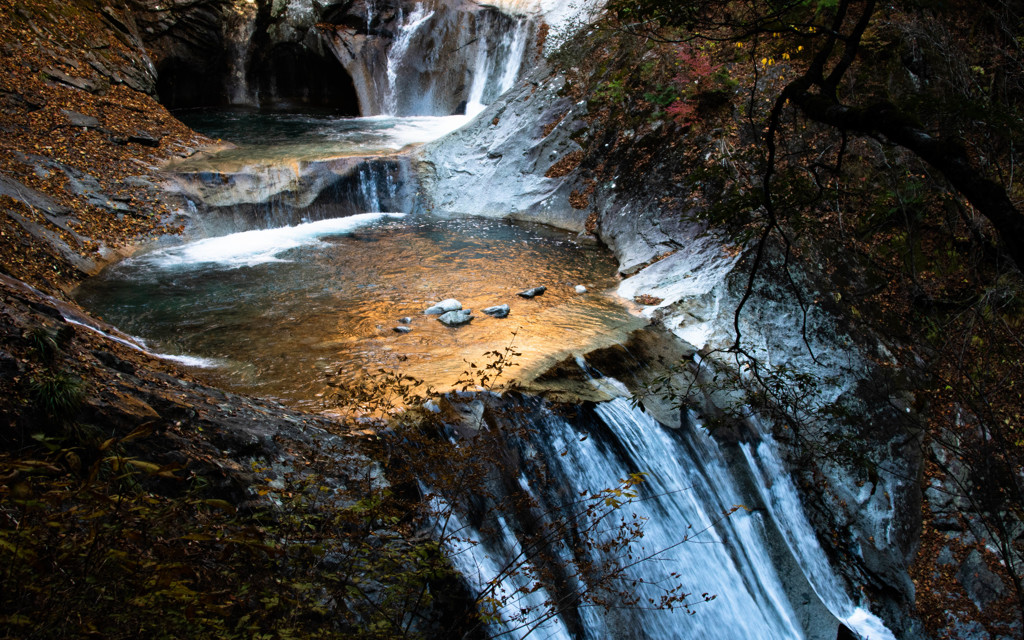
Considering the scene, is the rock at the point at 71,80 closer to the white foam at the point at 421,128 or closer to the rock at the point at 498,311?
the white foam at the point at 421,128

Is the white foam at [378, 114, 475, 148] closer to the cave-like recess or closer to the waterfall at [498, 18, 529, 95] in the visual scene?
the waterfall at [498, 18, 529, 95]

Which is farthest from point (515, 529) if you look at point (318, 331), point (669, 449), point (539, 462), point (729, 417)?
point (318, 331)

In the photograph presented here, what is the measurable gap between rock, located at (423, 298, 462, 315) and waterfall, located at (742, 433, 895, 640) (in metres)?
3.63

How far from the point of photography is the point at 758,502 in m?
6.16

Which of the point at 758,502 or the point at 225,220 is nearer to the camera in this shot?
the point at 758,502

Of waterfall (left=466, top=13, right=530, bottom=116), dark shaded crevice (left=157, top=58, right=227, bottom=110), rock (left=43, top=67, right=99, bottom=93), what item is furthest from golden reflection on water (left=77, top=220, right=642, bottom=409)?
→ dark shaded crevice (left=157, top=58, right=227, bottom=110)

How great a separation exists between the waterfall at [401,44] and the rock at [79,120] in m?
8.20

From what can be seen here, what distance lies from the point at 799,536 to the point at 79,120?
38.9 feet

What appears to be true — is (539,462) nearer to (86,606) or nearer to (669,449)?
(669,449)

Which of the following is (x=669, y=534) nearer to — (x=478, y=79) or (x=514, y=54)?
(x=514, y=54)

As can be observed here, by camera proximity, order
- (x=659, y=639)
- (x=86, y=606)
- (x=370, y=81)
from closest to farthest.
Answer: (x=86, y=606), (x=659, y=639), (x=370, y=81)

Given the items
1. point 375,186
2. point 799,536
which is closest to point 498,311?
point 799,536

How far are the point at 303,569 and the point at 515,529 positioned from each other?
2.11 meters

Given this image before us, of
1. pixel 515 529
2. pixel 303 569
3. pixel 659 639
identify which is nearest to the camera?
pixel 303 569
